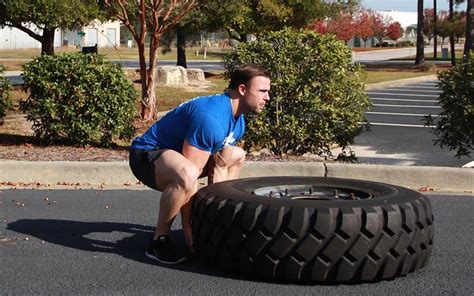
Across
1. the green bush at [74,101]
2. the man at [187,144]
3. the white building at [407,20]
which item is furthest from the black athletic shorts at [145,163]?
the white building at [407,20]

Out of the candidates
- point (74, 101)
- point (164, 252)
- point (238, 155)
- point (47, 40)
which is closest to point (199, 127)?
point (238, 155)

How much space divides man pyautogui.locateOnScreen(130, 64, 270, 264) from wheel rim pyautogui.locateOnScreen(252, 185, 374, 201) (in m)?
0.42

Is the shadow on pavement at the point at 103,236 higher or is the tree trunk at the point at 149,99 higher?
the tree trunk at the point at 149,99

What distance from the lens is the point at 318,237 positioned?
4.16 m

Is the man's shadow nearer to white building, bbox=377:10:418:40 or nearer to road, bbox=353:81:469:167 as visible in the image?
road, bbox=353:81:469:167

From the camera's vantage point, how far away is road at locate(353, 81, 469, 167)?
36.2 feet

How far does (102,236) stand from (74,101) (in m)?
4.01

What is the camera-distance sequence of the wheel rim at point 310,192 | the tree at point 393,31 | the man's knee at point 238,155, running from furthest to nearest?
the tree at point 393,31 < the man's knee at point 238,155 < the wheel rim at point 310,192

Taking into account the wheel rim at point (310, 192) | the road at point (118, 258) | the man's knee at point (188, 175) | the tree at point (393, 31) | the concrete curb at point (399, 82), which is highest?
the tree at point (393, 31)

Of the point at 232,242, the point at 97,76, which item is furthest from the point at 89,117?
the point at 232,242

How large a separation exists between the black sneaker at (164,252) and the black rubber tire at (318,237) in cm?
33

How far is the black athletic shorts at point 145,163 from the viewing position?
4.82 m

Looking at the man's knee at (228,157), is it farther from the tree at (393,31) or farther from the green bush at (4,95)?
the tree at (393,31)

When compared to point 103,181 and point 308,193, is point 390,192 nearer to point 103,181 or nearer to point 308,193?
point 308,193
